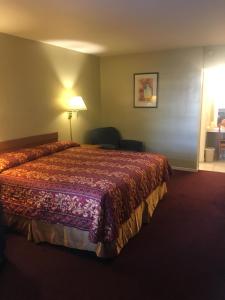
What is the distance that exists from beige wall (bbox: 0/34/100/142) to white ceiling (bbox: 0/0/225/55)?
24 centimetres

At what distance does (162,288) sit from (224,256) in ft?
2.54

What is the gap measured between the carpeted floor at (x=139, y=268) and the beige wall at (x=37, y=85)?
1724mm

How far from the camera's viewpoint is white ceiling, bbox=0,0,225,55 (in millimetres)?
2426

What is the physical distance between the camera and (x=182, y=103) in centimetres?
501

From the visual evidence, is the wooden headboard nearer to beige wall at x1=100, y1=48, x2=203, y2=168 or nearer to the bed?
the bed

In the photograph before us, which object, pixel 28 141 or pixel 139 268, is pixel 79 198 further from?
pixel 28 141

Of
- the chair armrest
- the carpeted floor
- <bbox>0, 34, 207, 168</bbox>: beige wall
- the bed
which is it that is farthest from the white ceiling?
the carpeted floor

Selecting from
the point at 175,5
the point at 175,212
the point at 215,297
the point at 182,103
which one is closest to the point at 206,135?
the point at 182,103

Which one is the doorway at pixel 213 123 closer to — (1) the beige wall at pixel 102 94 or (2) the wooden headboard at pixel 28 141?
(1) the beige wall at pixel 102 94

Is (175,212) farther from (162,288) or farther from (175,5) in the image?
(175,5)

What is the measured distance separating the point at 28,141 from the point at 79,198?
189cm

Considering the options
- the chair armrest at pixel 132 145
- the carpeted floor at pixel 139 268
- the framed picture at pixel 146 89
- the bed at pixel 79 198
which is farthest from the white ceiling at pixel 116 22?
the carpeted floor at pixel 139 268

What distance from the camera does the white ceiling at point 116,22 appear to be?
7.96 feet

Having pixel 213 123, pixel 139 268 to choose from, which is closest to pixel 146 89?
pixel 213 123
